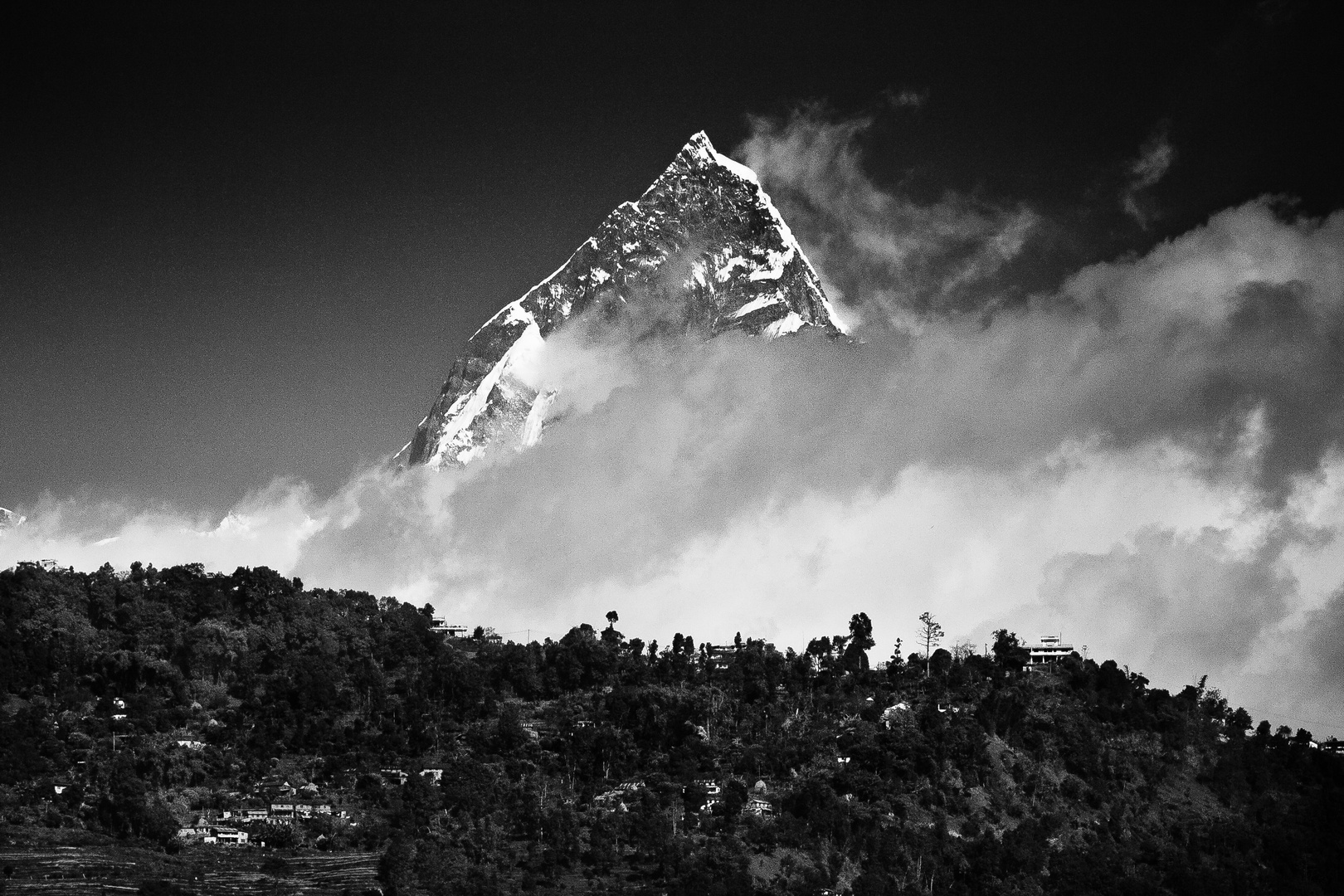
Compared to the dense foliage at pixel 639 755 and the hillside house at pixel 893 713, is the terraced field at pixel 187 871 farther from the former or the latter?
the hillside house at pixel 893 713

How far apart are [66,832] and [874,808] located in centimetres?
4443

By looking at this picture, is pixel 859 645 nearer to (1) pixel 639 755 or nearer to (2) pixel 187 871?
(1) pixel 639 755

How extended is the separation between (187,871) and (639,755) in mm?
29165

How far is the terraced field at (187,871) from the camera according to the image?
290 feet

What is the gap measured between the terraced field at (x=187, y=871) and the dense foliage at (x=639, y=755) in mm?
2030

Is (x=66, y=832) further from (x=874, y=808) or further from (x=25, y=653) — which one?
(x=874, y=808)

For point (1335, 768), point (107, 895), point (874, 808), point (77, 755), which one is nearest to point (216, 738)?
point (77, 755)

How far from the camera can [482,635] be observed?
141 meters

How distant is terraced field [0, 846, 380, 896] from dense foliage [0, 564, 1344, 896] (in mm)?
2030

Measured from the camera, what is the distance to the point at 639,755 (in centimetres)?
10994

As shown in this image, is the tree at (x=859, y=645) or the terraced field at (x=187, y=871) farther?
the tree at (x=859, y=645)

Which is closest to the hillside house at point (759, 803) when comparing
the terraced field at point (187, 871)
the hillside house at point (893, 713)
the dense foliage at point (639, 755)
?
the dense foliage at point (639, 755)

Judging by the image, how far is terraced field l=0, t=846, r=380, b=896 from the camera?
290 ft

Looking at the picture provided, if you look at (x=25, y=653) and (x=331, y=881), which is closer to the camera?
(x=331, y=881)
